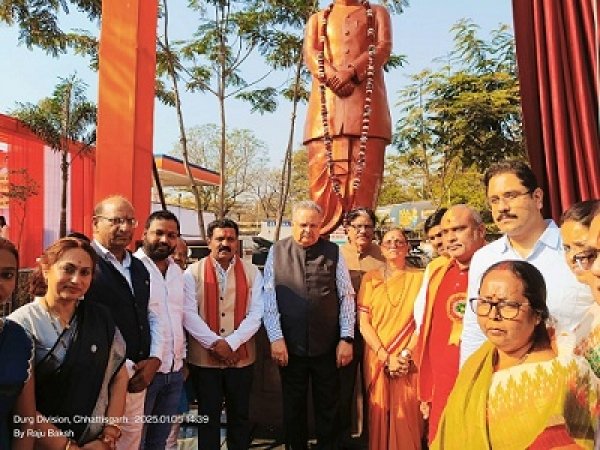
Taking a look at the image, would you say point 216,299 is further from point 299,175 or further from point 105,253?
point 299,175

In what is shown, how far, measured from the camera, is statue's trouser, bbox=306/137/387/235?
15.7ft

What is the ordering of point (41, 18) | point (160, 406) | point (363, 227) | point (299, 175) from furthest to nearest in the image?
point (299, 175) → point (41, 18) → point (363, 227) → point (160, 406)

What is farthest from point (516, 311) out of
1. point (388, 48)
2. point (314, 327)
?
point (388, 48)

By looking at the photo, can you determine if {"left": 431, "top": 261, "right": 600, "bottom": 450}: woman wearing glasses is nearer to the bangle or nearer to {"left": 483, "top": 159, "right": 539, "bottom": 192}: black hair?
{"left": 483, "top": 159, "right": 539, "bottom": 192}: black hair

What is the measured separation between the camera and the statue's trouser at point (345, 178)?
479cm

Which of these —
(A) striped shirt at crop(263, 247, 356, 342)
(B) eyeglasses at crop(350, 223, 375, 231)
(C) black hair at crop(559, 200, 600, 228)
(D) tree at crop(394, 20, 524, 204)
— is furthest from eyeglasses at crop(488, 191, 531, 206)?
(D) tree at crop(394, 20, 524, 204)

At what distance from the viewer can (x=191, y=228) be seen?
2169cm

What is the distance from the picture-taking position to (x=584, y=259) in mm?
1691

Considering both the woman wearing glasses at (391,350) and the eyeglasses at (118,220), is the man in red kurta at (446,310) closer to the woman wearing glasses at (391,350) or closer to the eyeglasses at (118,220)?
the woman wearing glasses at (391,350)

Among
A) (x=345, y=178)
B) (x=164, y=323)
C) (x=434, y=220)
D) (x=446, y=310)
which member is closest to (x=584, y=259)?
(x=446, y=310)

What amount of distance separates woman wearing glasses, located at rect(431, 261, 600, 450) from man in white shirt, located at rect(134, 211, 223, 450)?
1.51 m

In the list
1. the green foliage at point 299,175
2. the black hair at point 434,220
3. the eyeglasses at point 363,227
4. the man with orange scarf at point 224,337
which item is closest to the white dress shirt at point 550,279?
the black hair at point 434,220

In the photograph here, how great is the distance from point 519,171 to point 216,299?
178cm

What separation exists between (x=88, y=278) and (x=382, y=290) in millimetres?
1720
